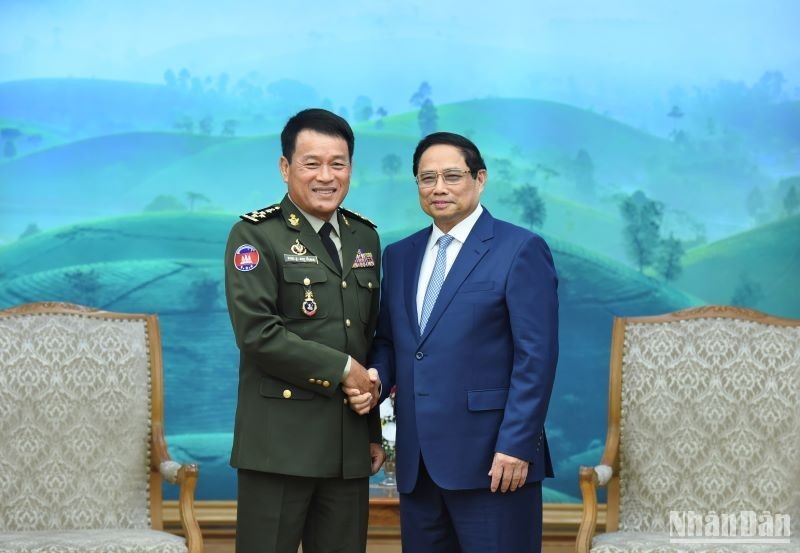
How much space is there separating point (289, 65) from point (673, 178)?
5.93 feet

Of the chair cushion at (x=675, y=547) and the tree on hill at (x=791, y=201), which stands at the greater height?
the tree on hill at (x=791, y=201)

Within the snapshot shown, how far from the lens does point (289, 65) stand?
15.5ft

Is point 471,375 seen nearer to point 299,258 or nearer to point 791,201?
point 299,258

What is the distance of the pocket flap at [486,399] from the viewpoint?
2553mm

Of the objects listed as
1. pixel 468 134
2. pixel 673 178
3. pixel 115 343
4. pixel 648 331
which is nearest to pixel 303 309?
pixel 115 343

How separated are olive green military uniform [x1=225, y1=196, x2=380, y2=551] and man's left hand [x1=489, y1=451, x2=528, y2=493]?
1.12 feet

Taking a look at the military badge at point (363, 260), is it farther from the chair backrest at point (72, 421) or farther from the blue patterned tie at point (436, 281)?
the chair backrest at point (72, 421)

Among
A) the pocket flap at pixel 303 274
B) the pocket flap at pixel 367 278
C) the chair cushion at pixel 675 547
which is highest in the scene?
the pocket flap at pixel 303 274

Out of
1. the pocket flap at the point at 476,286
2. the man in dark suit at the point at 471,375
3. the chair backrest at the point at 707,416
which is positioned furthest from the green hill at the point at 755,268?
the pocket flap at the point at 476,286

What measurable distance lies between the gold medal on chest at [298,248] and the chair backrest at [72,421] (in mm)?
1138

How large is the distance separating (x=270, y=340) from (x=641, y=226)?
8.40 ft

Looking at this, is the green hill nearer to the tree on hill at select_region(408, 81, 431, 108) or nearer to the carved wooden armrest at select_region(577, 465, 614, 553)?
the tree on hill at select_region(408, 81, 431, 108)

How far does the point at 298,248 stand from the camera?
2.65m

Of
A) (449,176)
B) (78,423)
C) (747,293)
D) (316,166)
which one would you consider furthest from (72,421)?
(747,293)
